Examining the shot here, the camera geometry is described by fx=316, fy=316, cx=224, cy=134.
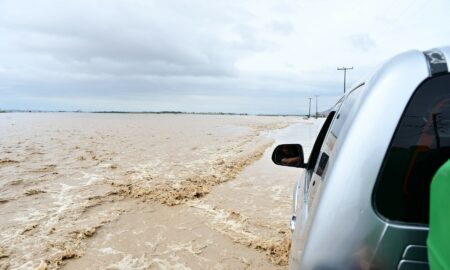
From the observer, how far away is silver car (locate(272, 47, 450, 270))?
3.57ft

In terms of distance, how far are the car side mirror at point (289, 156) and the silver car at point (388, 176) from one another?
1.78m

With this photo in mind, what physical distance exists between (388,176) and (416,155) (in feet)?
0.45

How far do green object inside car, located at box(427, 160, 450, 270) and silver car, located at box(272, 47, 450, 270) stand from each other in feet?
0.37

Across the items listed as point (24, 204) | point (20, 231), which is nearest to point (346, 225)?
point (20, 231)

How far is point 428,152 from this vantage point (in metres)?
1.17

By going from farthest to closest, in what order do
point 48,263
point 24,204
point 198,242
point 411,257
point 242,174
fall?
point 242,174 → point 24,204 → point 198,242 → point 48,263 → point 411,257

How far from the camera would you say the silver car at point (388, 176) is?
109 cm

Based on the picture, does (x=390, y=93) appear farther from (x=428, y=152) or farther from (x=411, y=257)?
(x=411, y=257)

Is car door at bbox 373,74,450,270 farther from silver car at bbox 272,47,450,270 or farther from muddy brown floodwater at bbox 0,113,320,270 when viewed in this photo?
muddy brown floodwater at bbox 0,113,320,270

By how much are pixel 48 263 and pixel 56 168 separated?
758 centimetres

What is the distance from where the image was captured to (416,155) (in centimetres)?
116

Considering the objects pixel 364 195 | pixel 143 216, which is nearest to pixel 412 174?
pixel 364 195

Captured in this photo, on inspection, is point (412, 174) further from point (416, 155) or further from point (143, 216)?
point (143, 216)

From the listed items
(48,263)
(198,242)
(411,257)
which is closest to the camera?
(411,257)
